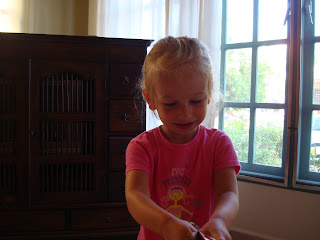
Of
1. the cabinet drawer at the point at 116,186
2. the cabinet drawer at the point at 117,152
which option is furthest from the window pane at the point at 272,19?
the cabinet drawer at the point at 116,186

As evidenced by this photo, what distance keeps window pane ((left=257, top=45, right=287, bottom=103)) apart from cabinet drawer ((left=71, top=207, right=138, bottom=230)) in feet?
4.16

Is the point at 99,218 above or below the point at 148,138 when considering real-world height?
below

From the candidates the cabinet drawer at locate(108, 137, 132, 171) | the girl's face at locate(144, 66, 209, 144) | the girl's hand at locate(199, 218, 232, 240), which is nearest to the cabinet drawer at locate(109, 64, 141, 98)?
the cabinet drawer at locate(108, 137, 132, 171)

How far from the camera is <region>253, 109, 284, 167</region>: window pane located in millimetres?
2146

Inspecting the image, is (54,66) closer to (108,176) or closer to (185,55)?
(108,176)

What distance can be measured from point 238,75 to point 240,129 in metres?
0.41

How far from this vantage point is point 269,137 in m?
2.20

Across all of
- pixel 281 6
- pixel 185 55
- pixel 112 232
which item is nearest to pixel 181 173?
pixel 185 55

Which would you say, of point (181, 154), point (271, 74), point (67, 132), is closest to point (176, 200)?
point (181, 154)

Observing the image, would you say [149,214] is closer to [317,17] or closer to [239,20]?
[317,17]

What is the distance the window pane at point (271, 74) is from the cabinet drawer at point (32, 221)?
1.60m

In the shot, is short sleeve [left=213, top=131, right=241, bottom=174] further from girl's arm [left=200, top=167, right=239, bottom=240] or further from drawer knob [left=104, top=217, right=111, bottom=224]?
drawer knob [left=104, top=217, right=111, bottom=224]

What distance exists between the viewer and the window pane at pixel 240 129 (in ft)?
7.56

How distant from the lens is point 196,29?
2162 millimetres
